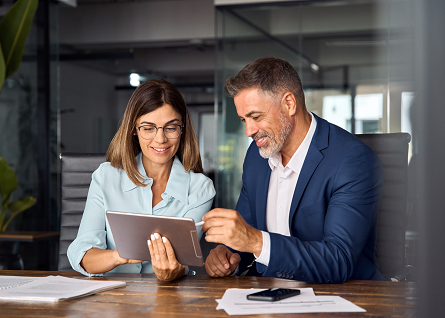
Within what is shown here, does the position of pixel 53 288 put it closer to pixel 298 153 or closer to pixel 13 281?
pixel 13 281

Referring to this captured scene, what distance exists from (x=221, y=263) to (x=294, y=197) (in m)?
0.35

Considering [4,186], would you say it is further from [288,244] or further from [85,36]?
[85,36]

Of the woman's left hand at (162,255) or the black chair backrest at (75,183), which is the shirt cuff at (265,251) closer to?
the woman's left hand at (162,255)

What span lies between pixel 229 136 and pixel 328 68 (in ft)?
3.87

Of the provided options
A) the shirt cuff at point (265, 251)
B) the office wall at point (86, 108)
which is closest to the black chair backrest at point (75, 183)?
the shirt cuff at point (265, 251)

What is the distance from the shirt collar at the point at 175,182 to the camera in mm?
1743

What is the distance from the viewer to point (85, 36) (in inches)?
241

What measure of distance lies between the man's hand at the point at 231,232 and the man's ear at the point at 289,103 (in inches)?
22.6

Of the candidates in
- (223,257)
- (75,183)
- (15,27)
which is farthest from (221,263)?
(15,27)

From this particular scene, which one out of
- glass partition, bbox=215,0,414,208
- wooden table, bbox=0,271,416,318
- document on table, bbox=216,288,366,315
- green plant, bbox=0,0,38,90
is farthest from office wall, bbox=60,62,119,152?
document on table, bbox=216,288,366,315

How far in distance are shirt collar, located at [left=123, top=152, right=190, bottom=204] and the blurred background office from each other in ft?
2.78

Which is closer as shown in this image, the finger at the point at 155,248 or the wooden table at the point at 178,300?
the wooden table at the point at 178,300

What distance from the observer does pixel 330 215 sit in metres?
1.40

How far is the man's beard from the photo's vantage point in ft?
5.43
